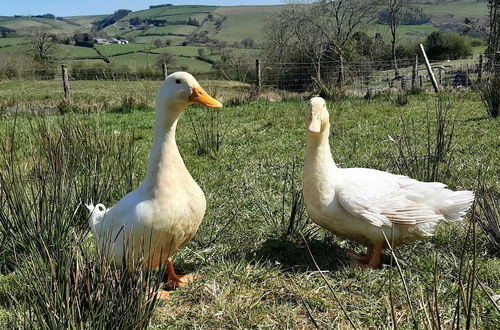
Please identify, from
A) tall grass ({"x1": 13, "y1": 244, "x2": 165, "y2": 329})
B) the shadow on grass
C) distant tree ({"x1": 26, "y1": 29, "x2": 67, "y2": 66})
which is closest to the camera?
tall grass ({"x1": 13, "y1": 244, "x2": 165, "y2": 329})

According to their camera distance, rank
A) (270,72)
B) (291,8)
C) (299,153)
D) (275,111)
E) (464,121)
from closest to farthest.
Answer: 1. (299,153)
2. (464,121)
3. (275,111)
4. (270,72)
5. (291,8)

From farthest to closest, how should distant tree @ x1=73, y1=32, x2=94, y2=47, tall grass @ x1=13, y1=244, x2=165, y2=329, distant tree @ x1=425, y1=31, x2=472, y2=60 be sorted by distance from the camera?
distant tree @ x1=425, y1=31, x2=472, y2=60, distant tree @ x1=73, y1=32, x2=94, y2=47, tall grass @ x1=13, y1=244, x2=165, y2=329

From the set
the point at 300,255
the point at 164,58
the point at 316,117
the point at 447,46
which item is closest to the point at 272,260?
the point at 300,255

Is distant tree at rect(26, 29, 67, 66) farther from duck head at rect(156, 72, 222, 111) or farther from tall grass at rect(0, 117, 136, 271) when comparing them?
duck head at rect(156, 72, 222, 111)

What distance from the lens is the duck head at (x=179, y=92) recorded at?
295cm

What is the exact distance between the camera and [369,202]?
10.3 ft

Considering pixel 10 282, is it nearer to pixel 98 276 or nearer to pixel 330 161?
pixel 98 276

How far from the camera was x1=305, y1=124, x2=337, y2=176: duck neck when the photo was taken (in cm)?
334

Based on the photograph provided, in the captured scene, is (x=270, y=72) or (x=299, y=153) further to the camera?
(x=270, y=72)

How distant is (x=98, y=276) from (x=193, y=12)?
4244 inches

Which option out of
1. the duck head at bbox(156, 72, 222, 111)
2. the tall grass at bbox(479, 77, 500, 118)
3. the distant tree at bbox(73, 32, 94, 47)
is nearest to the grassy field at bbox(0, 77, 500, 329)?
the duck head at bbox(156, 72, 222, 111)

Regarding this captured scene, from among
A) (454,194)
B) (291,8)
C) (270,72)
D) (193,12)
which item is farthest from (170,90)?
(193,12)

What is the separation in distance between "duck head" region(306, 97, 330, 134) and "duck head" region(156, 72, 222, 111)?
2.62ft

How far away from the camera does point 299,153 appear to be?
6.99 metres
